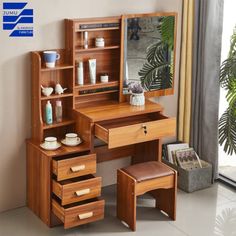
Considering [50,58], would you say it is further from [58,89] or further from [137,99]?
[137,99]

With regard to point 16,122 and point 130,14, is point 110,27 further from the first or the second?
point 16,122

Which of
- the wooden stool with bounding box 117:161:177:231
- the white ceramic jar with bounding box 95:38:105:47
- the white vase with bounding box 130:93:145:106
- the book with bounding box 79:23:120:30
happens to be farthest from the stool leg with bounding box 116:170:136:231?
the book with bounding box 79:23:120:30

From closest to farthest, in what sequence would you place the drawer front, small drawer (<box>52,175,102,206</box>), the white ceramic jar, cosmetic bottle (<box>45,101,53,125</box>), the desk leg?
small drawer (<box>52,175,102,206</box>)
the drawer front
cosmetic bottle (<box>45,101,53,125</box>)
the white ceramic jar
the desk leg

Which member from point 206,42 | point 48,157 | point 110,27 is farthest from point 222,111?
point 48,157

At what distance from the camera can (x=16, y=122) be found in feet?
13.2

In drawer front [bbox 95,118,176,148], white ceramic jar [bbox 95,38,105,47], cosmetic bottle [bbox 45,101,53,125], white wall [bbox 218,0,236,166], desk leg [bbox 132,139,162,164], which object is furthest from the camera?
white wall [bbox 218,0,236,166]

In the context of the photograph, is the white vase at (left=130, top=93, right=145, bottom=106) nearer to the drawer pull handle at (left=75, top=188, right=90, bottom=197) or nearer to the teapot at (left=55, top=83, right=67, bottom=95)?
the teapot at (left=55, top=83, right=67, bottom=95)

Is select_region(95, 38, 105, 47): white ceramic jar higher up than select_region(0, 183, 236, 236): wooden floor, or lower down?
higher up

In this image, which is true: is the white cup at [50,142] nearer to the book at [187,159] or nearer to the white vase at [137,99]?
the white vase at [137,99]

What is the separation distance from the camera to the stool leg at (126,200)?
3.85 m

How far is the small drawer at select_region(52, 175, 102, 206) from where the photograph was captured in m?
3.77

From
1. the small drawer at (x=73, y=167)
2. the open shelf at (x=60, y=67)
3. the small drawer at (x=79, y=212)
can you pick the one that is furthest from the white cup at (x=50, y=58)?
the small drawer at (x=79, y=212)

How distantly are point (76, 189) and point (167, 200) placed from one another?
70 centimetres

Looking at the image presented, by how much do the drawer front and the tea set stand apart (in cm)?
16
